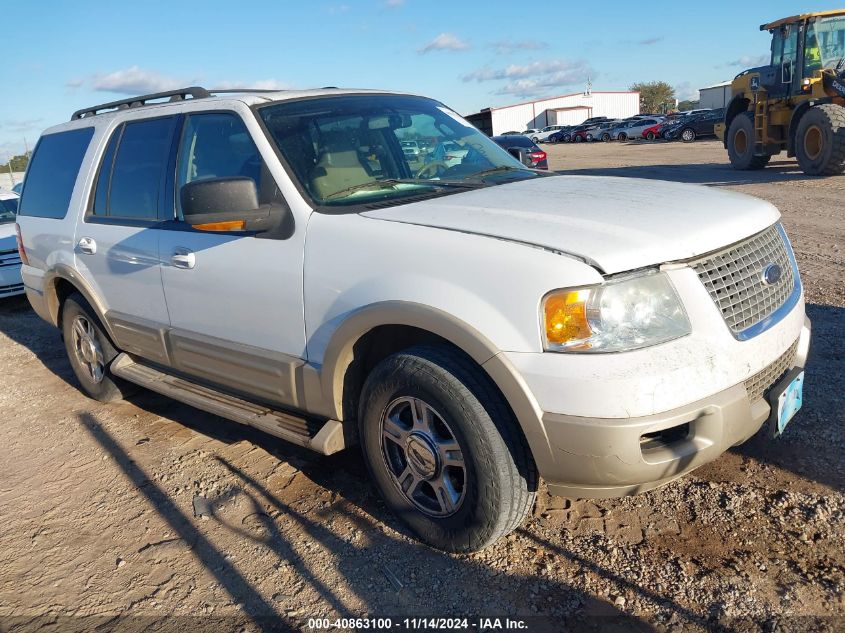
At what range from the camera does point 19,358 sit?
6.95 meters

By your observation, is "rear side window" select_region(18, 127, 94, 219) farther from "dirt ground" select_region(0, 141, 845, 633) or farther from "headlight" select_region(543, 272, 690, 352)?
"headlight" select_region(543, 272, 690, 352)

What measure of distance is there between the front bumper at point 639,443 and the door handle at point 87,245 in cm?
339

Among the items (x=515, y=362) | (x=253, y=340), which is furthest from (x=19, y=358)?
(x=515, y=362)

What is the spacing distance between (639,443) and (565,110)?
83.6 m

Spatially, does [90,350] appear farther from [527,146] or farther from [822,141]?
[527,146]

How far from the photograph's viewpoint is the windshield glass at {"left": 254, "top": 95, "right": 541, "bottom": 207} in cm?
342

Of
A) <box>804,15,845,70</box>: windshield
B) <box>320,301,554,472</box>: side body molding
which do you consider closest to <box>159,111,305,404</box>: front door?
<box>320,301,554,472</box>: side body molding

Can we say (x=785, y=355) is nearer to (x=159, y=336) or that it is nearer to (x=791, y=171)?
(x=159, y=336)

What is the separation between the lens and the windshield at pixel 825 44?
Answer: 14.2m

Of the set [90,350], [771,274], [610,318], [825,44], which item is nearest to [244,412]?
[610,318]

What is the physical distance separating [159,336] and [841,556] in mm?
3590

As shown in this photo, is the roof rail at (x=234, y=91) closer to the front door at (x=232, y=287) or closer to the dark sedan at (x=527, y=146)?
the front door at (x=232, y=287)

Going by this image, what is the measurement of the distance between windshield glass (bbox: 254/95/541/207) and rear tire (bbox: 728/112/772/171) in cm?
1451

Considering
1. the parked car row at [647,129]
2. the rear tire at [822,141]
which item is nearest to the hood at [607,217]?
the rear tire at [822,141]
